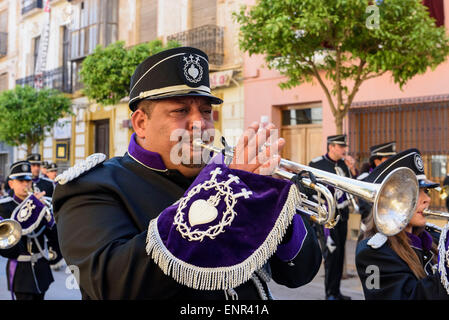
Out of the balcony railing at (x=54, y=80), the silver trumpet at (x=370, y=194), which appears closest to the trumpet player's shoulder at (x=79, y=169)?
the silver trumpet at (x=370, y=194)

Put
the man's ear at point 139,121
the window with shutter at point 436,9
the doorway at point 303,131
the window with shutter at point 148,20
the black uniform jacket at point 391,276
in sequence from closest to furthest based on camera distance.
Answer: the man's ear at point 139,121 → the black uniform jacket at point 391,276 → the window with shutter at point 436,9 → the doorway at point 303,131 → the window with shutter at point 148,20

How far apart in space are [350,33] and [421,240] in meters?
5.46

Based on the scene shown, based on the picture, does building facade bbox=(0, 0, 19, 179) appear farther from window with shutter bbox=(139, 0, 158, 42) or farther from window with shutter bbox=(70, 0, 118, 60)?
window with shutter bbox=(139, 0, 158, 42)

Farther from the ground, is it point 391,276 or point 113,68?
point 113,68

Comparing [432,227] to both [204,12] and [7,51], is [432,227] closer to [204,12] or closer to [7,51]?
[204,12]

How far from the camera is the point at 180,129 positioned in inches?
68.5

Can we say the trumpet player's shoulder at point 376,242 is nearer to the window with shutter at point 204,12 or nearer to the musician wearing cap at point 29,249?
the musician wearing cap at point 29,249

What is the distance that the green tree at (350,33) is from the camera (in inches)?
291

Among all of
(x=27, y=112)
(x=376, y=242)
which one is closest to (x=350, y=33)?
(x=376, y=242)

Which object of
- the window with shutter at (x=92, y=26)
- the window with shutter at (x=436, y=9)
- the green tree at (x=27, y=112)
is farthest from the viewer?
the window with shutter at (x=92, y=26)

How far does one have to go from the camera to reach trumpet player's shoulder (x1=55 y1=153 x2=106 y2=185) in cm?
168

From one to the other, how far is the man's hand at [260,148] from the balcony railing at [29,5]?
22507 millimetres

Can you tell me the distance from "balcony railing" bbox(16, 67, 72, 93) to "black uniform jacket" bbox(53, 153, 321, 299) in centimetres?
1909

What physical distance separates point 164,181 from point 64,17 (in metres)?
20.2
